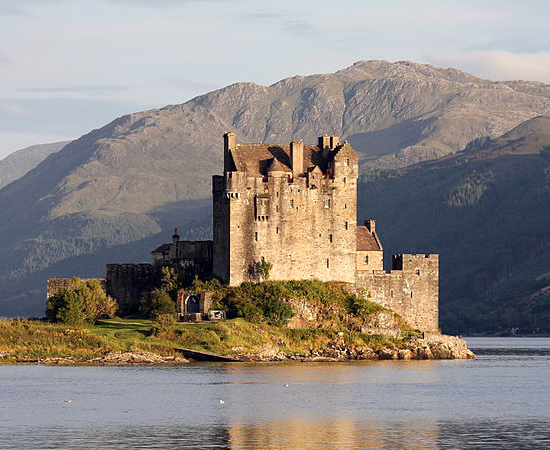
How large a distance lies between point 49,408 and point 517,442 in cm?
3198

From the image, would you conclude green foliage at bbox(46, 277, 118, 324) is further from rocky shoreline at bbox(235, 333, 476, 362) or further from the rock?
the rock

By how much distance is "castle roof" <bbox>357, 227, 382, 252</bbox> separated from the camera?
138250 millimetres

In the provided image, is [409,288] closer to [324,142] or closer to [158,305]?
[324,142]

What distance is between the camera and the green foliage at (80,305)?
122875 millimetres

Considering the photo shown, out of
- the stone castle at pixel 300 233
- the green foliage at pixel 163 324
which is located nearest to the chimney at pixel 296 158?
the stone castle at pixel 300 233

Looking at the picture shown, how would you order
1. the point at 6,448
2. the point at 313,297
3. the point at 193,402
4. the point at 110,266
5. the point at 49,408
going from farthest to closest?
the point at 110,266 → the point at 313,297 → the point at 193,402 → the point at 49,408 → the point at 6,448

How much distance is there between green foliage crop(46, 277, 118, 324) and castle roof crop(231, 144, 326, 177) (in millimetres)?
21403

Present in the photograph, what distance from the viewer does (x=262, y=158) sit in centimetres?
13338

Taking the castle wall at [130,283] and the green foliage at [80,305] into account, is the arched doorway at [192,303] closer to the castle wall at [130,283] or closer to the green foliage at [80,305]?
the green foliage at [80,305]

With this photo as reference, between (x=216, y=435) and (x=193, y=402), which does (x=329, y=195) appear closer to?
(x=193, y=402)

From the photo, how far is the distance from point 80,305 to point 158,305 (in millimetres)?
9251

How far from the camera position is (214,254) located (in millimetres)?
134000

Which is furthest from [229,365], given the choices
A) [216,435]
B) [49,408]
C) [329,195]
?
[216,435]

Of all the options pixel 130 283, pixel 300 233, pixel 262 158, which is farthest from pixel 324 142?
pixel 130 283
